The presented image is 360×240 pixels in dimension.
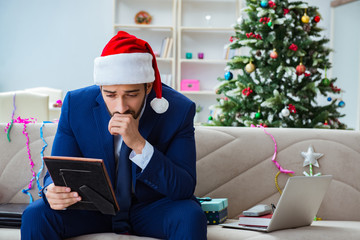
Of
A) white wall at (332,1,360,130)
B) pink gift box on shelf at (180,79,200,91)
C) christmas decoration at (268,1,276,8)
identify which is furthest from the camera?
pink gift box on shelf at (180,79,200,91)

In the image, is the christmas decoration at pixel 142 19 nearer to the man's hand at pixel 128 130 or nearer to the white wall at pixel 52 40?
the white wall at pixel 52 40

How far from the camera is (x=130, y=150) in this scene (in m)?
1.70

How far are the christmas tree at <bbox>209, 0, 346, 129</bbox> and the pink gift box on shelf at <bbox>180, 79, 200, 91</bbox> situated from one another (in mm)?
2758

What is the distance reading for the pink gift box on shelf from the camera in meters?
6.00

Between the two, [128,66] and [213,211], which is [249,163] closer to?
[213,211]

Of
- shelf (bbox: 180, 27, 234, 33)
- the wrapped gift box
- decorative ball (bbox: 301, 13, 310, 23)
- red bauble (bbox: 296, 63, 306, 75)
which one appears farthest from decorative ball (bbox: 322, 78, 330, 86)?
shelf (bbox: 180, 27, 234, 33)

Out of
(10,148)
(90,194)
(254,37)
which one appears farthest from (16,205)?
(254,37)

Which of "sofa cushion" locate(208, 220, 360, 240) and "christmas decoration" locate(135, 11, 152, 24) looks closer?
"sofa cushion" locate(208, 220, 360, 240)

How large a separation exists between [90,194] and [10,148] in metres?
0.87

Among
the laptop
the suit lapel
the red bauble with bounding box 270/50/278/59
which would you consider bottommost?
the laptop

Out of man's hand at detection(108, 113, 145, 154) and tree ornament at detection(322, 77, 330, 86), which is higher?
tree ornament at detection(322, 77, 330, 86)

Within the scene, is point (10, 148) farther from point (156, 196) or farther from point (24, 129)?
point (156, 196)

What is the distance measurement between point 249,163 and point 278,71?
3.42 feet

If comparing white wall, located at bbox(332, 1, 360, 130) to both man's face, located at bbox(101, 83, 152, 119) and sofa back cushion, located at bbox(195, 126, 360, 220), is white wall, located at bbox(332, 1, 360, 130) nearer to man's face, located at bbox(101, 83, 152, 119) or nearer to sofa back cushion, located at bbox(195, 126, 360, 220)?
sofa back cushion, located at bbox(195, 126, 360, 220)
